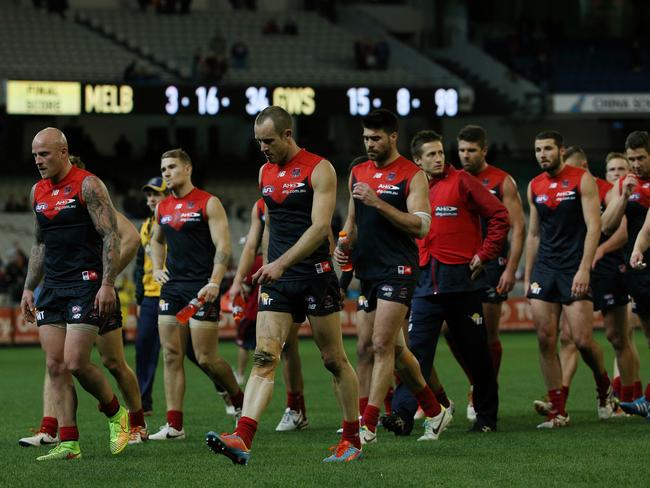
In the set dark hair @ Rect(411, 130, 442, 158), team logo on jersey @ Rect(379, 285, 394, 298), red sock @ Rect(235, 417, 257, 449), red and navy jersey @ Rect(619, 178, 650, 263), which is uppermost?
dark hair @ Rect(411, 130, 442, 158)

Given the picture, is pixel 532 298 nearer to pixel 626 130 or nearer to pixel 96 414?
pixel 96 414

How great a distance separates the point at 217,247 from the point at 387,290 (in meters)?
1.73

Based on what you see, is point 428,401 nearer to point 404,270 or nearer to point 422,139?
point 404,270

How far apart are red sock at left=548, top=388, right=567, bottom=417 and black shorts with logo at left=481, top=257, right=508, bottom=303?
1053 mm

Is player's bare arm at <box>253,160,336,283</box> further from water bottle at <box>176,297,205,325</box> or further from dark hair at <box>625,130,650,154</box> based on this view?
dark hair at <box>625,130,650,154</box>

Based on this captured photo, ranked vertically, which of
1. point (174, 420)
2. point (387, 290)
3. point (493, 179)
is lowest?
point (174, 420)

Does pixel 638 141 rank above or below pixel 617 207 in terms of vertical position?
above

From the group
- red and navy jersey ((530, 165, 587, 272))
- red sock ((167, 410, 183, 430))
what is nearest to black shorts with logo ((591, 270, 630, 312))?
red and navy jersey ((530, 165, 587, 272))

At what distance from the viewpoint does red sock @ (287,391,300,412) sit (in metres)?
11.6

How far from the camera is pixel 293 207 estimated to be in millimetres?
9000

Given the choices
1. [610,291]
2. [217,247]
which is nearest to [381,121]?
[217,247]

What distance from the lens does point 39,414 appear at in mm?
12992

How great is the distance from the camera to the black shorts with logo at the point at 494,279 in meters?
12.1

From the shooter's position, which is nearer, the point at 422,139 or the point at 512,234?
the point at 422,139
